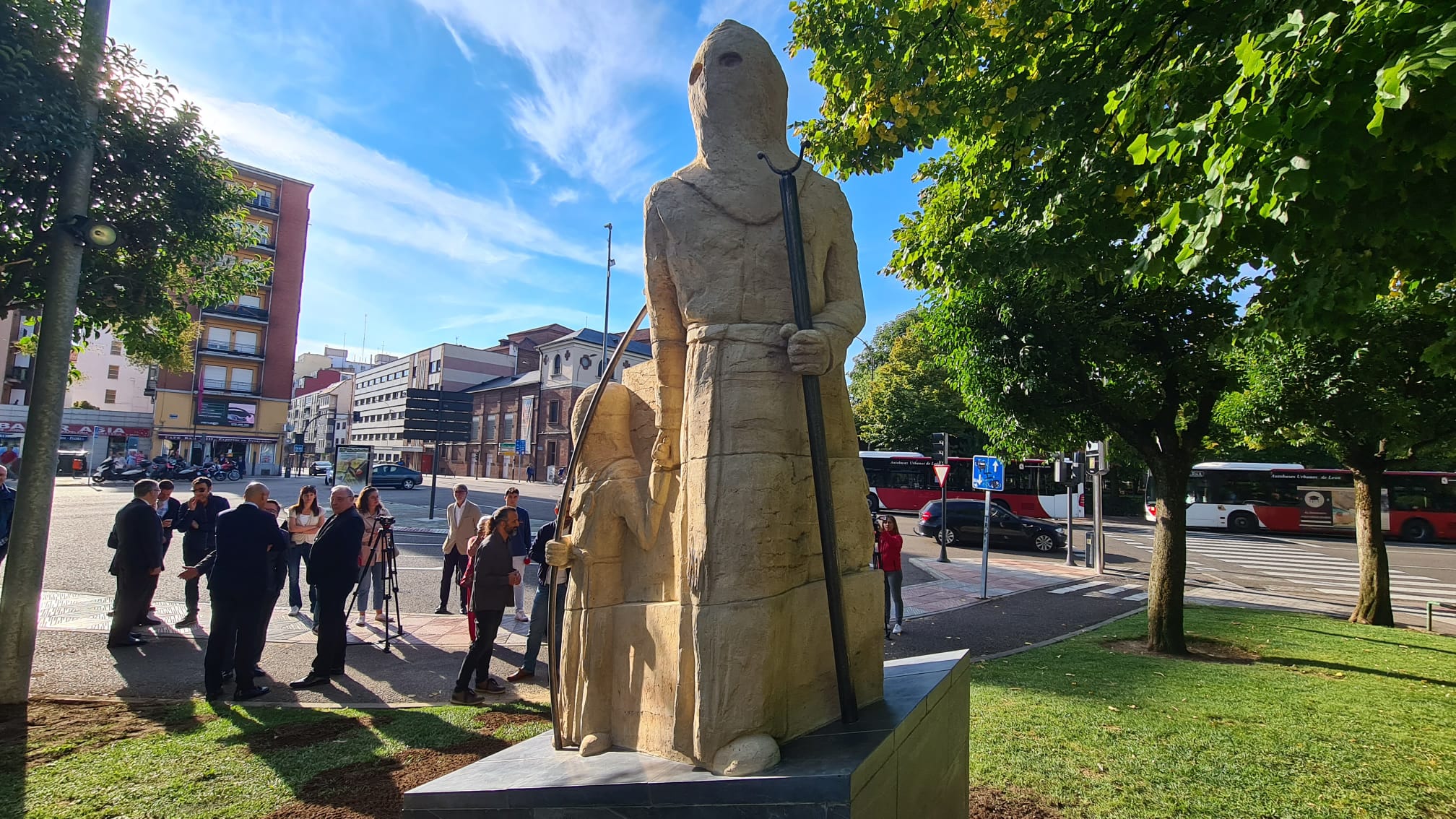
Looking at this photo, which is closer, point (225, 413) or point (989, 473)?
point (989, 473)

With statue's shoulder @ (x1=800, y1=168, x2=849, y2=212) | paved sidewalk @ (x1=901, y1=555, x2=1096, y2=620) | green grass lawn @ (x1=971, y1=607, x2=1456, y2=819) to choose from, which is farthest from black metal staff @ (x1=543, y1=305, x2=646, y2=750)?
paved sidewalk @ (x1=901, y1=555, x2=1096, y2=620)

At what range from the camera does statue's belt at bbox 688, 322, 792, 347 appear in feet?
9.46

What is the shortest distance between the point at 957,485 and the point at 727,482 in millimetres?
25405

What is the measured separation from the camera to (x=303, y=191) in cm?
4497

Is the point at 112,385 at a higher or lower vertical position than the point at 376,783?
higher

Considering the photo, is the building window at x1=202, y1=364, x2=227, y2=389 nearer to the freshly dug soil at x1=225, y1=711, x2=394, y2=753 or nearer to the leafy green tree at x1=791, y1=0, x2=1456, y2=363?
the freshly dug soil at x1=225, y1=711, x2=394, y2=753

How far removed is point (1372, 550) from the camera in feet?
33.3

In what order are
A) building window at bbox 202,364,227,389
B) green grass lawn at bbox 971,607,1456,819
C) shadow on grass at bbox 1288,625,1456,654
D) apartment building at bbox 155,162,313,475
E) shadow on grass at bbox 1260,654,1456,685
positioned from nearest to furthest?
green grass lawn at bbox 971,607,1456,819 < shadow on grass at bbox 1260,654,1456,685 < shadow on grass at bbox 1288,625,1456,654 < apartment building at bbox 155,162,313,475 < building window at bbox 202,364,227,389

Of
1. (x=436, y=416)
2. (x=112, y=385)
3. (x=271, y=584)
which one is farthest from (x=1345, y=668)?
(x=112, y=385)

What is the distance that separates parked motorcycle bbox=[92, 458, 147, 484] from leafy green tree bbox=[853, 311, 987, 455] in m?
33.2

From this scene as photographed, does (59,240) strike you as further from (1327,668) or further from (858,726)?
(1327,668)

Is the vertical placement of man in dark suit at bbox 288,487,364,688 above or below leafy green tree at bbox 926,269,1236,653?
below

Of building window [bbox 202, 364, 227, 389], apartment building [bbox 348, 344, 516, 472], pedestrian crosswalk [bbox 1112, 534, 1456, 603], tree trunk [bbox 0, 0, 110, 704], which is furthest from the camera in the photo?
apartment building [bbox 348, 344, 516, 472]

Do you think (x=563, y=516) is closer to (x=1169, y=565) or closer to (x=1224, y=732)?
(x=1224, y=732)
